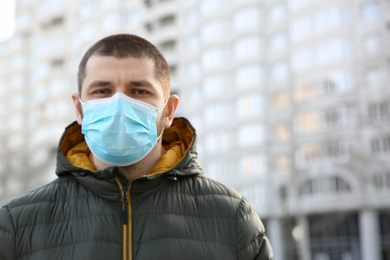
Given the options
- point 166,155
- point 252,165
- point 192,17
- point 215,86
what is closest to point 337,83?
point 252,165

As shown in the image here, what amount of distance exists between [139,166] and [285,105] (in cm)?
4300

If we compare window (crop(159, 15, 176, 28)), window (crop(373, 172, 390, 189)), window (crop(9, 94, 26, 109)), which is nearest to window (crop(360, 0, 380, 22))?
window (crop(373, 172, 390, 189))

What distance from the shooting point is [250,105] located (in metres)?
46.5

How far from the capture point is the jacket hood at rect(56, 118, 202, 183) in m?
2.84

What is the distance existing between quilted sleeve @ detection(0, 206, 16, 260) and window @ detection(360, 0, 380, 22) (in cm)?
4140

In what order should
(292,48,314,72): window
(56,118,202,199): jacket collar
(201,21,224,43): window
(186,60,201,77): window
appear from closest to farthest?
1. (56,118,202,199): jacket collar
2. (292,48,314,72): window
3. (201,21,224,43): window
4. (186,60,201,77): window

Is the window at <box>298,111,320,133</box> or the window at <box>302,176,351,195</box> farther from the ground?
the window at <box>298,111,320,133</box>

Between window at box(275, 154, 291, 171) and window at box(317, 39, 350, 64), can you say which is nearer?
window at box(317, 39, 350, 64)

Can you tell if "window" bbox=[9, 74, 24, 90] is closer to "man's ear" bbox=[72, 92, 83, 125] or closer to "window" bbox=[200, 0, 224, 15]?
"window" bbox=[200, 0, 224, 15]

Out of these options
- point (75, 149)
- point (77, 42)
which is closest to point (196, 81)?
point (77, 42)

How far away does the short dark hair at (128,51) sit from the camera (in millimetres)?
2885

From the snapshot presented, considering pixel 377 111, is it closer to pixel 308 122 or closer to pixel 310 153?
pixel 308 122

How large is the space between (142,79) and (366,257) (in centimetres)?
4102

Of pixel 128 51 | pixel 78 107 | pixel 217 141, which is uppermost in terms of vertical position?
pixel 217 141
